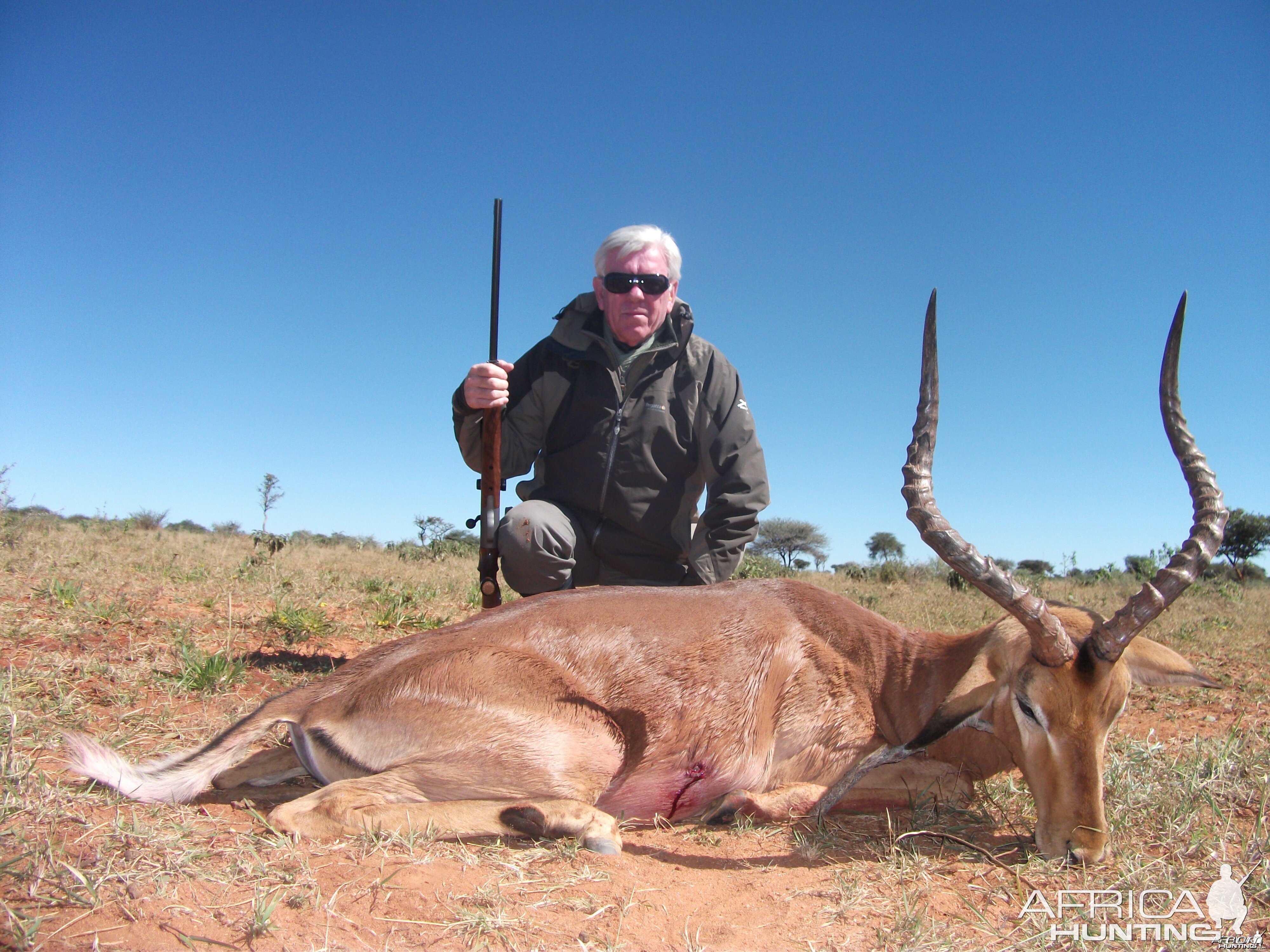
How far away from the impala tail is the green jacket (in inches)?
109

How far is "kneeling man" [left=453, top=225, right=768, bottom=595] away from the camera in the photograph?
566 cm

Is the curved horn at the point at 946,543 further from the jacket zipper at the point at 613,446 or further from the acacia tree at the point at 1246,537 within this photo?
the acacia tree at the point at 1246,537

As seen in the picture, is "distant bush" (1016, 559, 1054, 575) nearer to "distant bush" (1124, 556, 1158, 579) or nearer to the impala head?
"distant bush" (1124, 556, 1158, 579)

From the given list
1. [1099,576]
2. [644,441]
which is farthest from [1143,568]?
[644,441]

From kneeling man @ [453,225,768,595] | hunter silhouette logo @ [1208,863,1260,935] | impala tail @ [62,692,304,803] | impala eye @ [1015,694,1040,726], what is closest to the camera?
hunter silhouette logo @ [1208,863,1260,935]

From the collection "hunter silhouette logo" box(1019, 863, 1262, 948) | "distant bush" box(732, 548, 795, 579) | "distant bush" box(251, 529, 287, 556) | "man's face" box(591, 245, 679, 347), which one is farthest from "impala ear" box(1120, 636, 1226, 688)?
"distant bush" box(251, 529, 287, 556)

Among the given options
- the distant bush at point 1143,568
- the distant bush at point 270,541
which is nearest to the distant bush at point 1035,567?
the distant bush at point 1143,568

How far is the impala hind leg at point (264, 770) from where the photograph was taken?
3676 mm

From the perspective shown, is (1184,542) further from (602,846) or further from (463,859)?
(463,859)

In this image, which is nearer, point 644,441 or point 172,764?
point 172,764

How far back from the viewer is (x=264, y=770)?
3758 millimetres

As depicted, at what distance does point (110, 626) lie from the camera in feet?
18.5

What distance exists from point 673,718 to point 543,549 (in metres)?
2.09

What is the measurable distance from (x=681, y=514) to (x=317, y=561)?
6.98 meters
